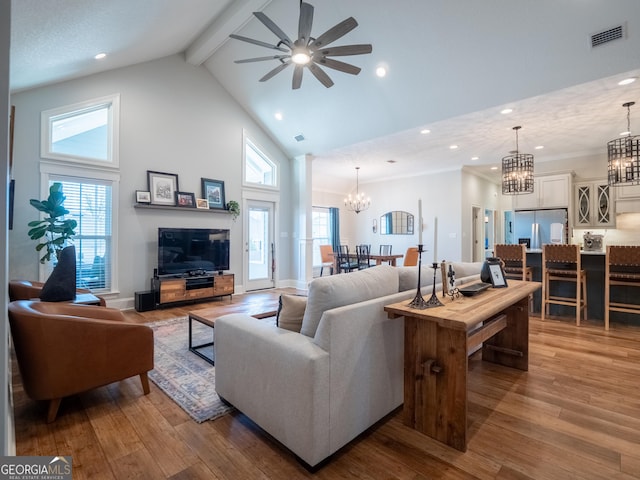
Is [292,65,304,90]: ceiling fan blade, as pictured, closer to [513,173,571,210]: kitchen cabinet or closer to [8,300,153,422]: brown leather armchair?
[8,300,153,422]: brown leather armchair

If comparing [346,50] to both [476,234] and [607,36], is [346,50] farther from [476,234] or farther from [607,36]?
[476,234]

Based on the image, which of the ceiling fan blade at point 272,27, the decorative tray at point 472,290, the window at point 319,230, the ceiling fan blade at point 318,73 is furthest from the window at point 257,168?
the decorative tray at point 472,290

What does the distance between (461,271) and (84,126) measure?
5.59 m

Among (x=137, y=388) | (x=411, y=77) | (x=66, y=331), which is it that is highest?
(x=411, y=77)

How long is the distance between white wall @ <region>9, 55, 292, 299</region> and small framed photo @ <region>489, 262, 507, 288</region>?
16.0 ft

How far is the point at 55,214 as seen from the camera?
390cm

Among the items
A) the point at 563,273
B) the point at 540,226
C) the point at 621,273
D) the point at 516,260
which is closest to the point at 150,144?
the point at 516,260

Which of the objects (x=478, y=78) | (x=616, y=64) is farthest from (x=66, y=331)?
(x=616, y=64)

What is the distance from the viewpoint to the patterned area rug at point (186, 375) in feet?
7.02

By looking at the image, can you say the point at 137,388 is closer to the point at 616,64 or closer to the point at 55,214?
the point at 55,214

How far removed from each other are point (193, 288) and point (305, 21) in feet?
14.1

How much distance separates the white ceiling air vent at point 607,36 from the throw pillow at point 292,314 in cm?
420

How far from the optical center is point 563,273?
432cm

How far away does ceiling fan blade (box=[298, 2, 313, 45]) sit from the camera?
261cm
